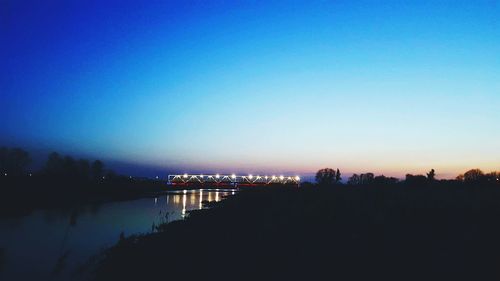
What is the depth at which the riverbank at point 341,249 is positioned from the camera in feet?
43.0

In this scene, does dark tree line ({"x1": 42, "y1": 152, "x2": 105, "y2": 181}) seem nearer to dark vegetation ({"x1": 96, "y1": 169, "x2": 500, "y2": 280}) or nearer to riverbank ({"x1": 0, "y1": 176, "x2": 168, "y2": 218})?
riverbank ({"x1": 0, "y1": 176, "x2": 168, "y2": 218})

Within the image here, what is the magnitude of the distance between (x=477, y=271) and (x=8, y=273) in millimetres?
21254

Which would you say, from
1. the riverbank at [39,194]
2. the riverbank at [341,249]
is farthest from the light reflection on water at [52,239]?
the riverbank at [39,194]

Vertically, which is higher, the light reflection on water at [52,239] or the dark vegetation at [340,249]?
the dark vegetation at [340,249]

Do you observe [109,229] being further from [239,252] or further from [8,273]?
[239,252]

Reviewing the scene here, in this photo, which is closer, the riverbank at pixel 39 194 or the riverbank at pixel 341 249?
the riverbank at pixel 341 249

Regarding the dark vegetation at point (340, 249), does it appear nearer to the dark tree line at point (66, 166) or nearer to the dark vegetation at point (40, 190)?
the dark vegetation at point (40, 190)

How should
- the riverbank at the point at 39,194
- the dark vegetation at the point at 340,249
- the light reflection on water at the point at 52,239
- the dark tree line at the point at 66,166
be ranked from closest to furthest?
the dark vegetation at the point at 340,249 → the light reflection on water at the point at 52,239 → the riverbank at the point at 39,194 → the dark tree line at the point at 66,166

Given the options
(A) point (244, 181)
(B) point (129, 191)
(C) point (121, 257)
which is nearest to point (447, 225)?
(C) point (121, 257)

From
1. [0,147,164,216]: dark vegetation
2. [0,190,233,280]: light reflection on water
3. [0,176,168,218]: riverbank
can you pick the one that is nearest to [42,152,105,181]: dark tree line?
[0,147,164,216]: dark vegetation

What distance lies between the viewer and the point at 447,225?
18.7 meters

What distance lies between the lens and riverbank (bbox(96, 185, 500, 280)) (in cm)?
1311

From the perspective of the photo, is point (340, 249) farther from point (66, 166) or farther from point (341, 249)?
point (66, 166)

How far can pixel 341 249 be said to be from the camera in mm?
15562
